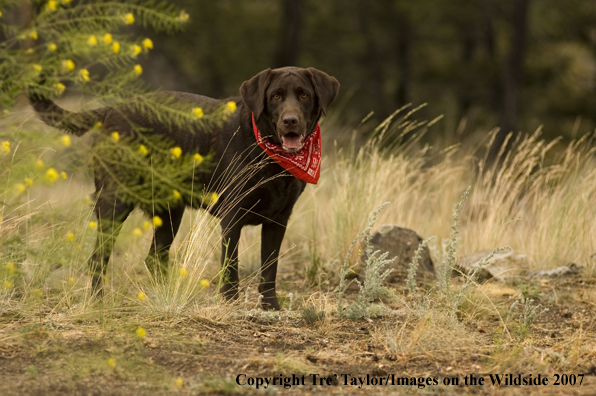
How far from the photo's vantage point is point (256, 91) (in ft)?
15.0

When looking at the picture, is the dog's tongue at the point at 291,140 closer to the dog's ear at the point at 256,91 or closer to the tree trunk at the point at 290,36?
the dog's ear at the point at 256,91

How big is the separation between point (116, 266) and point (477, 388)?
2.82 metres

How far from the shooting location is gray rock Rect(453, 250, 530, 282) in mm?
5820

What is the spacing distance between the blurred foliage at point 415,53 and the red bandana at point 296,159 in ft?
40.4

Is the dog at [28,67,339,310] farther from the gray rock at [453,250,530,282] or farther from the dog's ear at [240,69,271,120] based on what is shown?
the gray rock at [453,250,530,282]

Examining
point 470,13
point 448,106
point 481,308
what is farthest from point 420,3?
point 481,308

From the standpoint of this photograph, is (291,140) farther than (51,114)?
Yes

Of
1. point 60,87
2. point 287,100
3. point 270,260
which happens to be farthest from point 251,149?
point 60,87

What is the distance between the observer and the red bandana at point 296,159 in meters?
4.54

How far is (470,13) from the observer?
65.0 feet

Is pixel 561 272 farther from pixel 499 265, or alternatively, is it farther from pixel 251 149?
pixel 251 149

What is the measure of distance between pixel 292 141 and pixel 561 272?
9.25 feet

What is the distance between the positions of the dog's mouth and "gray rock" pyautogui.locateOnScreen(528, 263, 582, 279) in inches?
104

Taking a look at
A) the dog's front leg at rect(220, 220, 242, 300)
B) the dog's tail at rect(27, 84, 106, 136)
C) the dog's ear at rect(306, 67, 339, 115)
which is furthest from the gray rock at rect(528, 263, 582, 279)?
the dog's tail at rect(27, 84, 106, 136)
